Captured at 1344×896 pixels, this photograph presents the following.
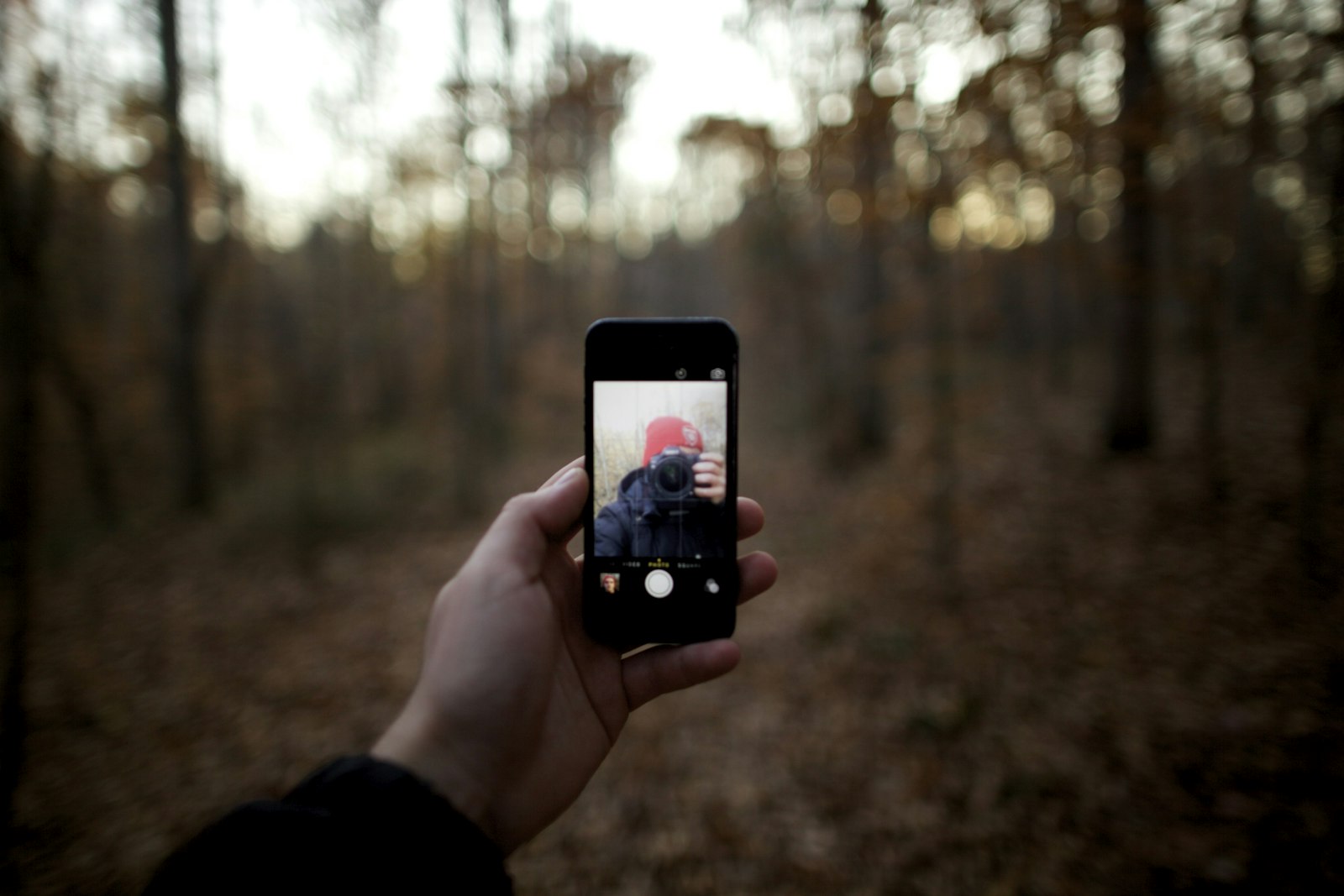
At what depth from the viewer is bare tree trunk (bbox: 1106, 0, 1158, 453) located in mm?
4723

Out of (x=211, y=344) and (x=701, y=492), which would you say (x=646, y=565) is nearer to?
(x=701, y=492)

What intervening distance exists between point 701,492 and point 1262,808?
3693 millimetres

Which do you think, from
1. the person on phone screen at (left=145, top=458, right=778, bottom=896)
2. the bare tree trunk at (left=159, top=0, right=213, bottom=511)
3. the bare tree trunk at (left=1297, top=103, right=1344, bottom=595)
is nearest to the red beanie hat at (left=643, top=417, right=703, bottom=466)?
the person on phone screen at (left=145, top=458, right=778, bottom=896)

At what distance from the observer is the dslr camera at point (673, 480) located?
2102 millimetres

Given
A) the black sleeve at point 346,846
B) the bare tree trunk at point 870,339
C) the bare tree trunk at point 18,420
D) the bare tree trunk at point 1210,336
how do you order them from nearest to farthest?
the black sleeve at point 346,846
the bare tree trunk at point 18,420
the bare tree trunk at point 1210,336
the bare tree trunk at point 870,339

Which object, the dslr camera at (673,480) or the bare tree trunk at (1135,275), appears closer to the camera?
the dslr camera at (673,480)

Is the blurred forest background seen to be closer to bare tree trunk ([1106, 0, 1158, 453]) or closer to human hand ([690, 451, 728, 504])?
bare tree trunk ([1106, 0, 1158, 453])

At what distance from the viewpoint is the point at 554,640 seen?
74.6 inches

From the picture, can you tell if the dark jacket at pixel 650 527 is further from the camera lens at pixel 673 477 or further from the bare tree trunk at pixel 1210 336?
the bare tree trunk at pixel 1210 336

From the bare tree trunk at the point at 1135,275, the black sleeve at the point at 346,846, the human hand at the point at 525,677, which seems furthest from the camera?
the bare tree trunk at the point at 1135,275

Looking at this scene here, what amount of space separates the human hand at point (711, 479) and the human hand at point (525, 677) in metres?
0.10

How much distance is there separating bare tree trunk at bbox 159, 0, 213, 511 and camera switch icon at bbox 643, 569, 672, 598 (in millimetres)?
11765

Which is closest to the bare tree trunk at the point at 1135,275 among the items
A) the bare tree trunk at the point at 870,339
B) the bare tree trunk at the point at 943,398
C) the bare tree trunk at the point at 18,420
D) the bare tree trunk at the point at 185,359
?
the bare tree trunk at the point at 943,398

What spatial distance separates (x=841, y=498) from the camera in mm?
10031
